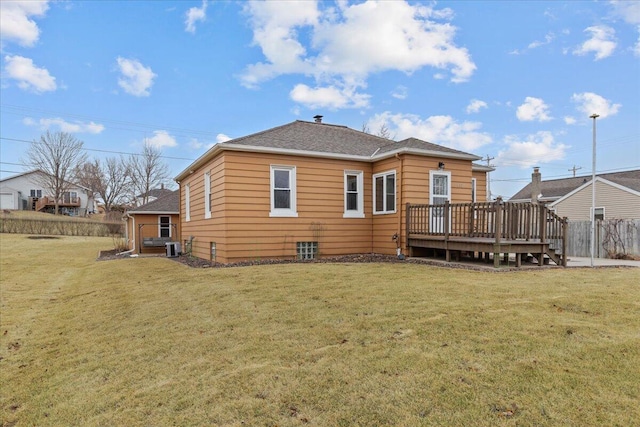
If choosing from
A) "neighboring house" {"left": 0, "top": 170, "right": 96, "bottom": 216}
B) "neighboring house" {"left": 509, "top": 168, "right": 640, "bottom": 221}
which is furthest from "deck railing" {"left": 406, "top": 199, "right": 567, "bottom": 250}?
"neighboring house" {"left": 0, "top": 170, "right": 96, "bottom": 216}

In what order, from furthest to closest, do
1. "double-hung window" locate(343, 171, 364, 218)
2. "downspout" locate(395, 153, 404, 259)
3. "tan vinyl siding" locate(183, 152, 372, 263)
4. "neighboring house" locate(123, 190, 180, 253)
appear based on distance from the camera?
"neighboring house" locate(123, 190, 180, 253) < "double-hung window" locate(343, 171, 364, 218) < "downspout" locate(395, 153, 404, 259) < "tan vinyl siding" locate(183, 152, 372, 263)

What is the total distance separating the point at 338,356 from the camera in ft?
11.9

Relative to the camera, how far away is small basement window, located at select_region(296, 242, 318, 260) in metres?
11.6

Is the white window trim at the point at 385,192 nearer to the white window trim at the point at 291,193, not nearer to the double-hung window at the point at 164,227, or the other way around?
the white window trim at the point at 291,193

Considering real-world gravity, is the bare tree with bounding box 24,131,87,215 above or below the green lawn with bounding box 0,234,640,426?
above

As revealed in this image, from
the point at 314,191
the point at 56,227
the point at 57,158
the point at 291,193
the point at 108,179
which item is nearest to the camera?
the point at 291,193

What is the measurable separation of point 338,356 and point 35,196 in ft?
204

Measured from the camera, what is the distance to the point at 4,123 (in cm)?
3431

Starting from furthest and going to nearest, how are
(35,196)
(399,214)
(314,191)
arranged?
(35,196), (314,191), (399,214)

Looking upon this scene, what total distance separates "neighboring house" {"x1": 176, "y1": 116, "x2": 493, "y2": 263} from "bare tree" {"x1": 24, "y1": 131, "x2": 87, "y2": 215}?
40828mm

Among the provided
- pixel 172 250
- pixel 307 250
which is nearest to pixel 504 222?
pixel 307 250

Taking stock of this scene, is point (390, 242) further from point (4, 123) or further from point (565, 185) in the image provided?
point (4, 123)

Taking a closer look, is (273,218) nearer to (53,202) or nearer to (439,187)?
(439,187)

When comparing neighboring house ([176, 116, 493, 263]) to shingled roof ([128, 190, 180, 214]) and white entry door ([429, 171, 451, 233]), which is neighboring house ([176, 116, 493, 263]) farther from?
shingled roof ([128, 190, 180, 214])
